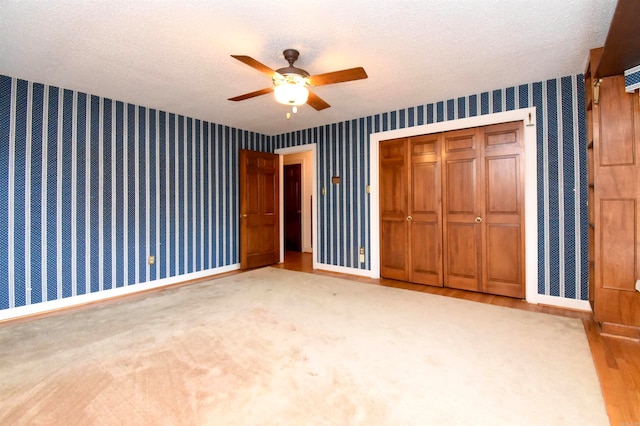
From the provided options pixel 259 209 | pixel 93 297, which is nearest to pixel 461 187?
pixel 259 209

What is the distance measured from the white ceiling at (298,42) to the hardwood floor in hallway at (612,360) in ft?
7.89

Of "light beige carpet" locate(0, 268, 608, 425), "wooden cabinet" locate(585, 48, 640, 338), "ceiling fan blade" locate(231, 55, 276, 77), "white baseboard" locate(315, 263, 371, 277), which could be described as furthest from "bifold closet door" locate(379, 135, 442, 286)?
"ceiling fan blade" locate(231, 55, 276, 77)

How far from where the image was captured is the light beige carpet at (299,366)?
5.31ft

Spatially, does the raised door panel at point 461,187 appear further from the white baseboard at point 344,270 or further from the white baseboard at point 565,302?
the white baseboard at point 344,270

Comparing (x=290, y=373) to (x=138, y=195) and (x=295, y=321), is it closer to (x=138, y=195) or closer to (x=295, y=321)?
(x=295, y=321)

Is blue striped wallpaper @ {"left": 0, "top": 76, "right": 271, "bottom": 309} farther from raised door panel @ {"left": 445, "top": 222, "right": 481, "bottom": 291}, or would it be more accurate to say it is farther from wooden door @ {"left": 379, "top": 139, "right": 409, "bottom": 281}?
raised door panel @ {"left": 445, "top": 222, "right": 481, "bottom": 291}

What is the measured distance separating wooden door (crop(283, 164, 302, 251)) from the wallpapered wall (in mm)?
2504

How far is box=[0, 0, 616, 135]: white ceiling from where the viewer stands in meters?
2.11

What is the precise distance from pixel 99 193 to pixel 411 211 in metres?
4.05

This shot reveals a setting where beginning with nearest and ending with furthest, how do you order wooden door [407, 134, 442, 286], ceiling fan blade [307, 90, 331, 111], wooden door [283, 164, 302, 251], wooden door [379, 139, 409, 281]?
ceiling fan blade [307, 90, 331, 111] → wooden door [407, 134, 442, 286] → wooden door [379, 139, 409, 281] → wooden door [283, 164, 302, 251]

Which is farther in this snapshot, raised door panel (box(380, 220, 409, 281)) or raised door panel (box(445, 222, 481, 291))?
raised door panel (box(380, 220, 409, 281))

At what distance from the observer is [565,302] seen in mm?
3285

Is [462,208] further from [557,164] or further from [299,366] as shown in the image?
[299,366]

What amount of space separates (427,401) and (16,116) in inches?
178
